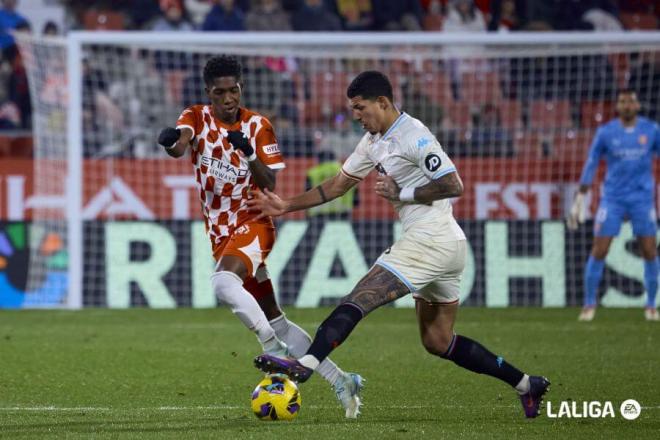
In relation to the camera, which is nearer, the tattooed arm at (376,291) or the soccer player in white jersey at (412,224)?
the tattooed arm at (376,291)

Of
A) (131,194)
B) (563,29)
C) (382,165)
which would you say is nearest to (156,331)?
(131,194)

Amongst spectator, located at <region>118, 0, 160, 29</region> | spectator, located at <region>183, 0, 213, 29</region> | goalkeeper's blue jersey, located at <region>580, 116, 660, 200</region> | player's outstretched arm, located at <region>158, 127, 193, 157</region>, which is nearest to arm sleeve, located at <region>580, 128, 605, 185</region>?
goalkeeper's blue jersey, located at <region>580, 116, 660, 200</region>

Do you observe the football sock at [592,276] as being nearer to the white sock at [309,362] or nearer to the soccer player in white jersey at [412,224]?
the soccer player in white jersey at [412,224]

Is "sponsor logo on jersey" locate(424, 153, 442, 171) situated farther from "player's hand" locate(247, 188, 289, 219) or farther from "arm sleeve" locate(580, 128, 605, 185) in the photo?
"arm sleeve" locate(580, 128, 605, 185)

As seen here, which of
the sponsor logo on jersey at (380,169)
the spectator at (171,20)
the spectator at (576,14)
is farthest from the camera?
the spectator at (576,14)

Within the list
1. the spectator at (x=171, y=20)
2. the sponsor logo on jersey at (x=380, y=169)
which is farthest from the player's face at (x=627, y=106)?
the spectator at (x=171, y=20)

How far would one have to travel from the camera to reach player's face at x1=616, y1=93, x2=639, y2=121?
44.0 feet

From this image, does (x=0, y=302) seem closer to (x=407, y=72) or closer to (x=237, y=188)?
(x=407, y=72)

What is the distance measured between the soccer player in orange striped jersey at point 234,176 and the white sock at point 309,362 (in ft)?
3.69

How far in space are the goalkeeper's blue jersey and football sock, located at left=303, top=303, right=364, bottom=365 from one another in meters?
7.37

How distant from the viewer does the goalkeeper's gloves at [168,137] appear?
7.41 m

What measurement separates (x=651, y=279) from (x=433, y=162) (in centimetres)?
753

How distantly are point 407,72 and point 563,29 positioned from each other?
167 inches

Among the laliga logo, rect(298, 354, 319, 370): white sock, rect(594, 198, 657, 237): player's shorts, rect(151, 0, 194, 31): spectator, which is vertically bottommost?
the laliga logo
